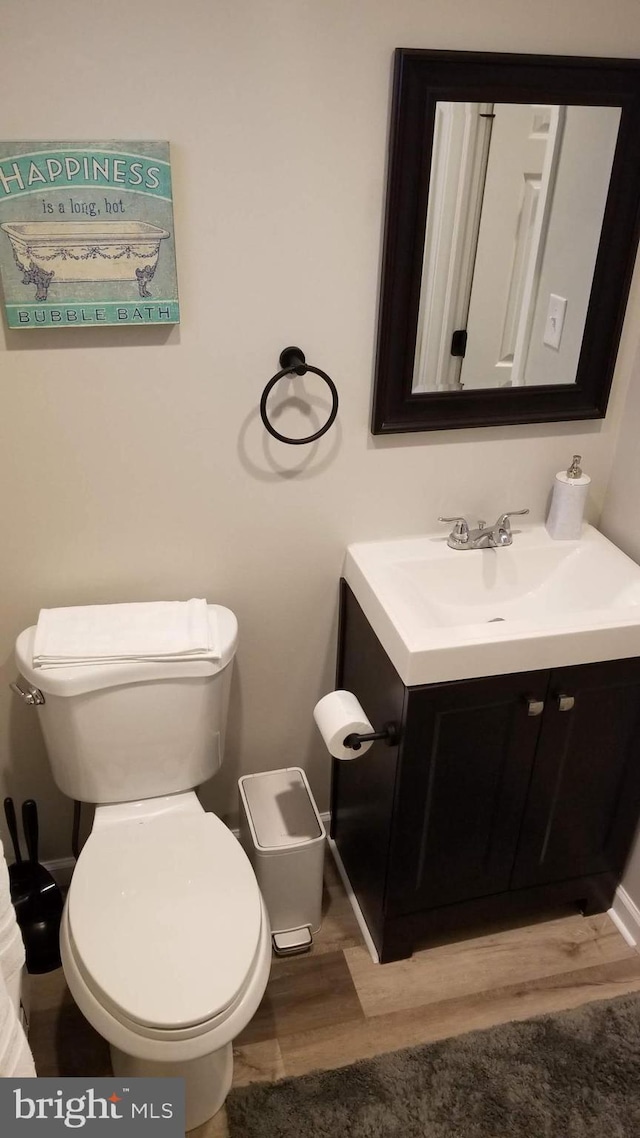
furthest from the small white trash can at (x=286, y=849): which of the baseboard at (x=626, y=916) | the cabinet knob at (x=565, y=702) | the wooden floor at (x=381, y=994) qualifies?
the baseboard at (x=626, y=916)

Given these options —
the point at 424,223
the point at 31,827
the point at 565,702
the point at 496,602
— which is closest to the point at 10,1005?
the point at 31,827

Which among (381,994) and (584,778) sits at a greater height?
(584,778)

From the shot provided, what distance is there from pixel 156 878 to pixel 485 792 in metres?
0.69

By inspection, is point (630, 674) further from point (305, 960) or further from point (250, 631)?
point (305, 960)

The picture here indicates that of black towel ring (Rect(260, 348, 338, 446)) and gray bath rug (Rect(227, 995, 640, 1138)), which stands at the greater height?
black towel ring (Rect(260, 348, 338, 446))

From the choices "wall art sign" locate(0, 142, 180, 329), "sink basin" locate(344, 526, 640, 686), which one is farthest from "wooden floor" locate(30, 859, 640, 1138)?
"wall art sign" locate(0, 142, 180, 329)

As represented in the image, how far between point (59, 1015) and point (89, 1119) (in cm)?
58

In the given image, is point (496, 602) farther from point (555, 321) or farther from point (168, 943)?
point (168, 943)

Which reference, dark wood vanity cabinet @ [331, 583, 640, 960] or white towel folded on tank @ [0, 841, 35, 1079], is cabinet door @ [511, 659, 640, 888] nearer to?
dark wood vanity cabinet @ [331, 583, 640, 960]

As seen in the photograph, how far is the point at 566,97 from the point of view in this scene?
5.31 feet

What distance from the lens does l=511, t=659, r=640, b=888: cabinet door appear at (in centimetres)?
176

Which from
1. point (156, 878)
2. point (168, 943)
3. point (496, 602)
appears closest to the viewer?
point (168, 943)

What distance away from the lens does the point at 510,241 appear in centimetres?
174

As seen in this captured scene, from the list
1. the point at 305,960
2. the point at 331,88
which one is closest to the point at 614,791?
the point at 305,960
